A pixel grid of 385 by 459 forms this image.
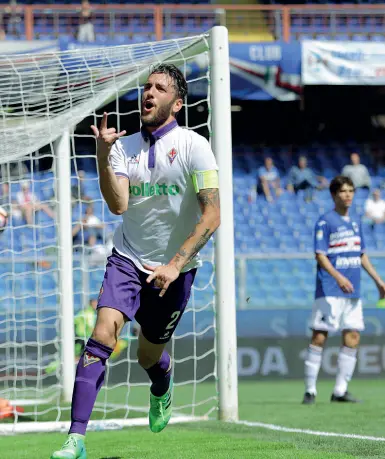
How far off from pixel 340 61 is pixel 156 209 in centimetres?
1476

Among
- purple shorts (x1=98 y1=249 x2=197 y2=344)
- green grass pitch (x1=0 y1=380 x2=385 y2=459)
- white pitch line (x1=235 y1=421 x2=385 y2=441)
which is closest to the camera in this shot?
purple shorts (x1=98 y1=249 x2=197 y2=344)

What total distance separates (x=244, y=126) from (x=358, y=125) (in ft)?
8.75

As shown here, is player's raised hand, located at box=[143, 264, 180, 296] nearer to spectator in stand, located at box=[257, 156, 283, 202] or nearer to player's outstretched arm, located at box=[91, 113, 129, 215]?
player's outstretched arm, located at box=[91, 113, 129, 215]

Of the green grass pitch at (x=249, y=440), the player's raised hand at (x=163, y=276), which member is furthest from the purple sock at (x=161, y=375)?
the player's raised hand at (x=163, y=276)

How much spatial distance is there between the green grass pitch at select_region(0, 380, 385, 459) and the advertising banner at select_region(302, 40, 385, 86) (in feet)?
36.3

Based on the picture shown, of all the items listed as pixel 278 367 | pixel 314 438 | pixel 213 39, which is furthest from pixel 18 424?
pixel 278 367

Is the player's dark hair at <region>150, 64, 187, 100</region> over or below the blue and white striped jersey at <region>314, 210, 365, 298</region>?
over

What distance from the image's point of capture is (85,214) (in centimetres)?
1617

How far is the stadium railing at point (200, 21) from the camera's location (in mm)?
20219

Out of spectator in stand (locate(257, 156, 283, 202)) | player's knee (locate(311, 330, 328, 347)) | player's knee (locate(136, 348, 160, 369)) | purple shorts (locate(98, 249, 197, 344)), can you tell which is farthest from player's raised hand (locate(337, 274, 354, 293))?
spectator in stand (locate(257, 156, 283, 202))

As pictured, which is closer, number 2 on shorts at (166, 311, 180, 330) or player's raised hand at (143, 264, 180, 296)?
player's raised hand at (143, 264, 180, 296)

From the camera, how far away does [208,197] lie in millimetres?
5367

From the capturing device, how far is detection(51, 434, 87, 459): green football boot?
15.5ft

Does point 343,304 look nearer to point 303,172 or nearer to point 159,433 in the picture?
point 159,433
